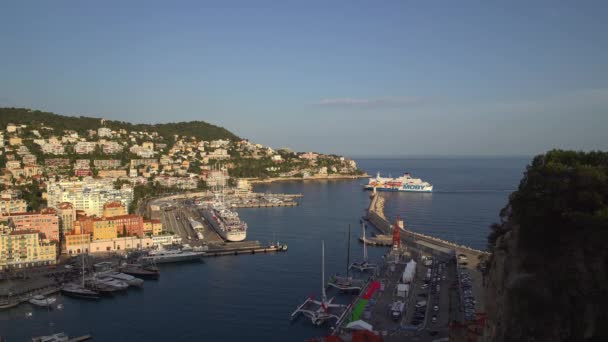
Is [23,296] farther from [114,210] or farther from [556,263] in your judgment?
[556,263]

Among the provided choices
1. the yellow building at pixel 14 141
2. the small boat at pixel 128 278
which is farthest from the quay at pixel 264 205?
the yellow building at pixel 14 141

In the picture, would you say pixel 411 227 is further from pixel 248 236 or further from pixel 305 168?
pixel 305 168

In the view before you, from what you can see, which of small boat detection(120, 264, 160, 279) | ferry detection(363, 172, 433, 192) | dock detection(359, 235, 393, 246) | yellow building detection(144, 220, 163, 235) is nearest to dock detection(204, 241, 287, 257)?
yellow building detection(144, 220, 163, 235)

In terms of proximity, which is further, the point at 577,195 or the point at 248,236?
the point at 248,236

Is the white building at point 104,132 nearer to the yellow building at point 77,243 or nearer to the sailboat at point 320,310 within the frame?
the yellow building at point 77,243

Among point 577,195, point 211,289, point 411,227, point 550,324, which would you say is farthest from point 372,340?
point 411,227

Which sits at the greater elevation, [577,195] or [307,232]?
[577,195]

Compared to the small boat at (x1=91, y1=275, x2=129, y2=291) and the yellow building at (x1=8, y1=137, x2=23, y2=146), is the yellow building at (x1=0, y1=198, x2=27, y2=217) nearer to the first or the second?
the small boat at (x1=91, y1=275, x2=129, y2=291)
